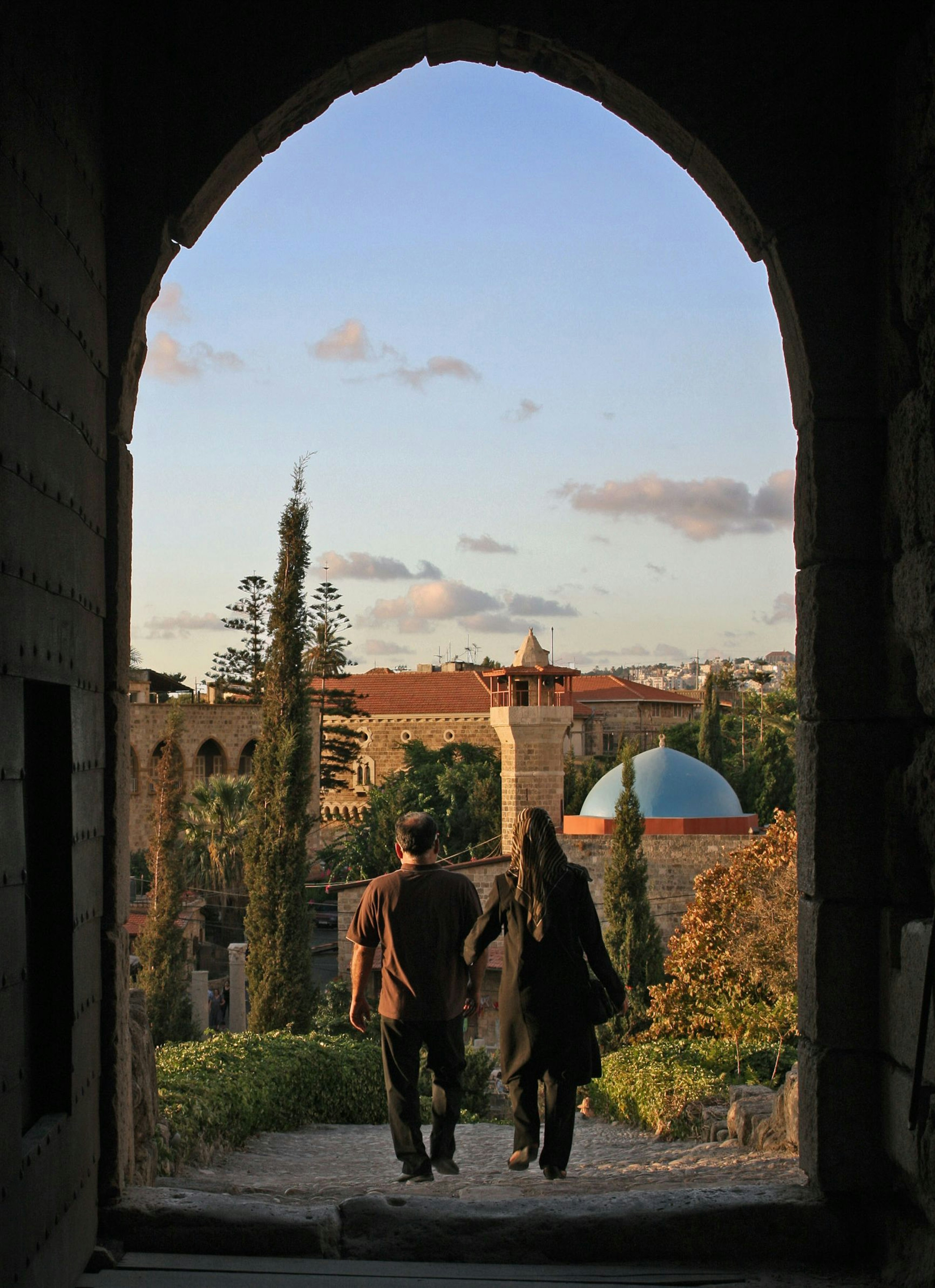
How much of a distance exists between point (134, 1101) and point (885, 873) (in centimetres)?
274

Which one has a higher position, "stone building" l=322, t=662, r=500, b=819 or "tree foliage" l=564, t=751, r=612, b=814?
"stone building" l=322, t=662, r=500, b=819

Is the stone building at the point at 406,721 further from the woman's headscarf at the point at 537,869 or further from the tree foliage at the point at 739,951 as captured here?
the woman's headscarf at the point at 537,869

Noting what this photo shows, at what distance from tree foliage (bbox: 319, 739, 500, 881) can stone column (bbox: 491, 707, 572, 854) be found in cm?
230

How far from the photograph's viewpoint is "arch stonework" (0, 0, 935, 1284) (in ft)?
9.66

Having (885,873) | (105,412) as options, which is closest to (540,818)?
(885,873)

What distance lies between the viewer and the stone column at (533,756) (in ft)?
80.2

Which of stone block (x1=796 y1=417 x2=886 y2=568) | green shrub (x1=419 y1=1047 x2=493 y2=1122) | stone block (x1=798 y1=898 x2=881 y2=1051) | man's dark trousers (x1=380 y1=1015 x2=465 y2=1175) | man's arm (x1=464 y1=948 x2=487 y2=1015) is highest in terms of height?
stone block (x1=796 y1=417 x2=886 y2=568)

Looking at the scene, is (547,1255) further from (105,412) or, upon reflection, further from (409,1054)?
(105,412)

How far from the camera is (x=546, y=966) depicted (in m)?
3.79

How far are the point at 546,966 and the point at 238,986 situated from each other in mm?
13193

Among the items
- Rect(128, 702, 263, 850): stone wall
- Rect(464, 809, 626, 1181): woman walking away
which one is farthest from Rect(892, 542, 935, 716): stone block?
Rect(128, 702, 263, 850): stone wall

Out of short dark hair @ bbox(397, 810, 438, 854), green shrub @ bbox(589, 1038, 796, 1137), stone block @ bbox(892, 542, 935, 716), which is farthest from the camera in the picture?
green shrub @ bbox(589, 1038, 796, 1137)

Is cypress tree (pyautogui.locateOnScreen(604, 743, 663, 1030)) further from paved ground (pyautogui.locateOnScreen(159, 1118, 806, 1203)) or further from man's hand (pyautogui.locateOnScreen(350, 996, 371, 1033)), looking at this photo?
man's hand (pyautogui.locateOnScreen(350, 996, 371, 1033))

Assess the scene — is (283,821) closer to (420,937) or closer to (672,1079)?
(672,1079)
